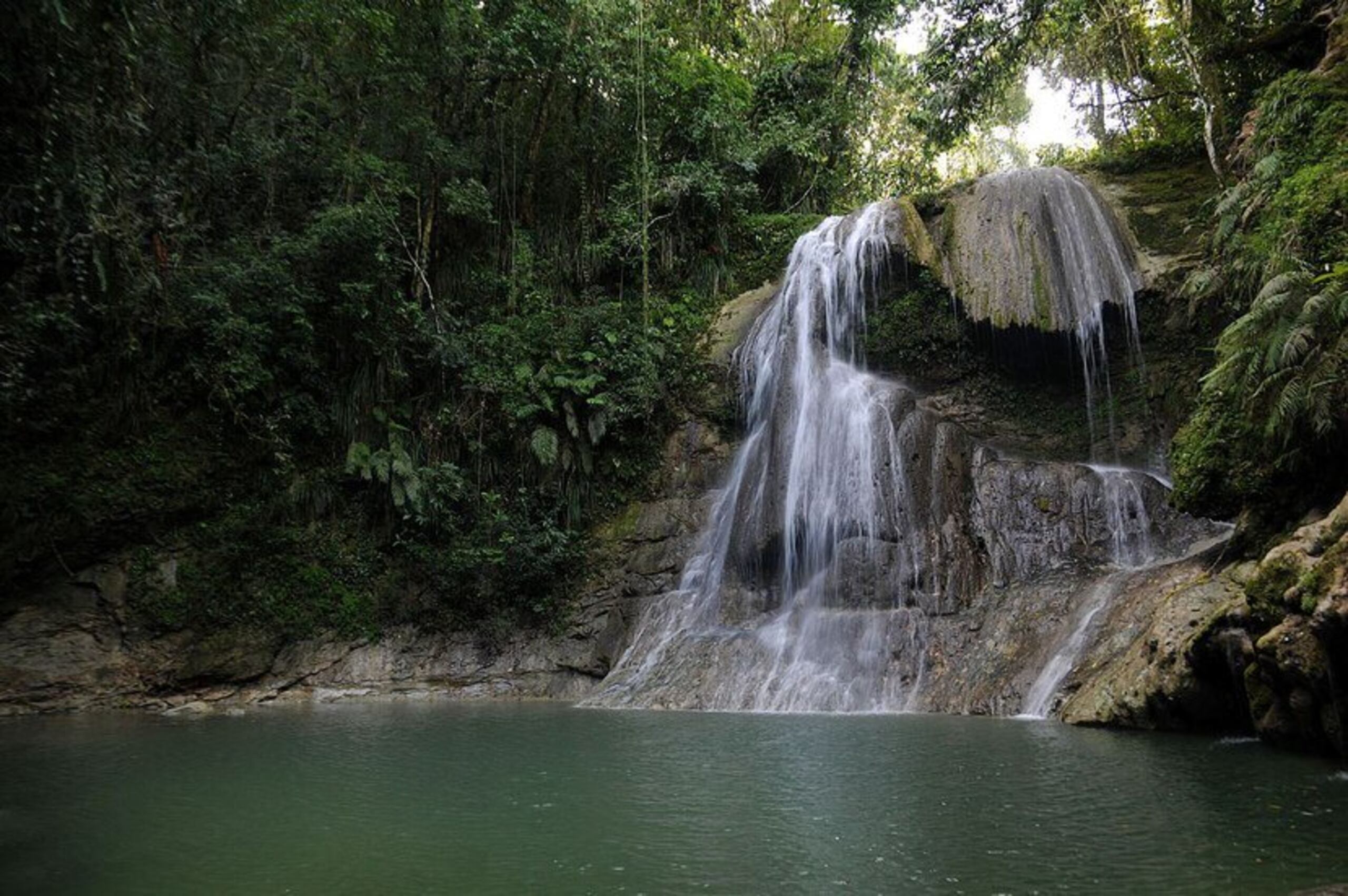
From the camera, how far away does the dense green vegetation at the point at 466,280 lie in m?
9.67

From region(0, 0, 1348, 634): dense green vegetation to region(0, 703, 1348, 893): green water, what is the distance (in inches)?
154

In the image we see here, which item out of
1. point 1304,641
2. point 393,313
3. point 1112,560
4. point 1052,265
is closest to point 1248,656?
point 1304,641

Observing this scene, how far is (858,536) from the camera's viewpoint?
11.7 m

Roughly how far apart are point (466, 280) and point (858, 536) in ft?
30.7

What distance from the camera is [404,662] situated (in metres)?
13.2

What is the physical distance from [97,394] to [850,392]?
38.1 ft

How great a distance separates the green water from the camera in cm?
357

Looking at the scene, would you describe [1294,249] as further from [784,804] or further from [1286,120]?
[784,804]

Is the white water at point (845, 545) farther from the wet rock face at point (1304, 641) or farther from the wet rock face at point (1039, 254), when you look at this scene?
the wet rock face at point (1304, 641)

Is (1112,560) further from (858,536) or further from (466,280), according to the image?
(466,280)

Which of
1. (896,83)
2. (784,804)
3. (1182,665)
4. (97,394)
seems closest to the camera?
(784,804)

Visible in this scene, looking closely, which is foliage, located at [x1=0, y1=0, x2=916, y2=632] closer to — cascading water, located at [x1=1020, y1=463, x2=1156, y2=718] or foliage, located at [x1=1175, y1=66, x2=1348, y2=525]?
cascading water, located at [x1=1020, y1=463, x2=1156, y2=718]

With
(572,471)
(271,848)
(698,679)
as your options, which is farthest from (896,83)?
(271,848)

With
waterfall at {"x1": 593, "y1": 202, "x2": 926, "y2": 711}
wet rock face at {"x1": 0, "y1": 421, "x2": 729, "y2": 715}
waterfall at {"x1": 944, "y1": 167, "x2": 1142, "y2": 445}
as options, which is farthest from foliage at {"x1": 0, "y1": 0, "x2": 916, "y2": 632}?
waterfall at {"x1": 944, "y1": 167, "x2": 1142, "y2": 445}
